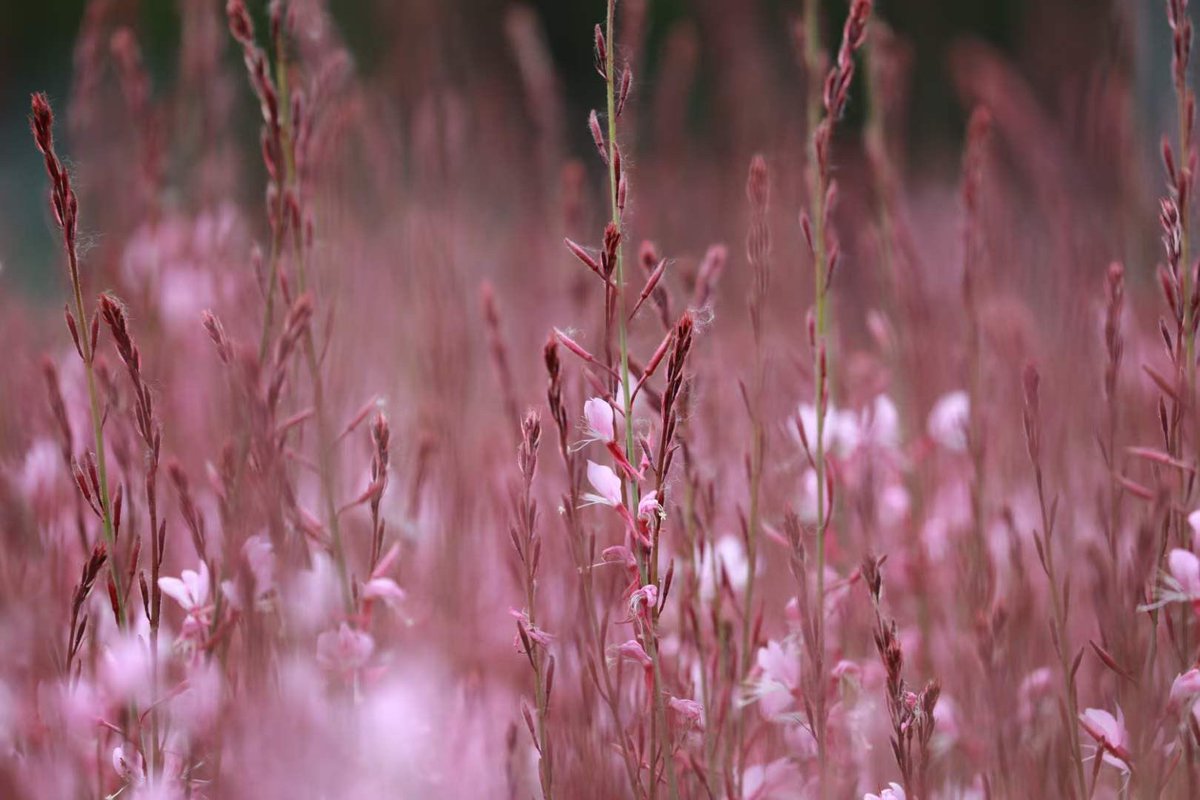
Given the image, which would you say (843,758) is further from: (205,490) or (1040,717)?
(205,490)

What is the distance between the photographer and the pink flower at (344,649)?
79cm

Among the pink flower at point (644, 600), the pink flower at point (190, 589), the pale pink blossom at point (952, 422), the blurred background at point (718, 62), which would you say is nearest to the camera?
the pink flower at point (644, 600)

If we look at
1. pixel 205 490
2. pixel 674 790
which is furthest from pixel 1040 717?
pixel 205 490

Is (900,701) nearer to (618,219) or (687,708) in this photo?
(687,708)

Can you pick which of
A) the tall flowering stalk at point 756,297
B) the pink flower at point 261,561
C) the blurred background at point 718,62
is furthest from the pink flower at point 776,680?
the blurred background at point 718,62

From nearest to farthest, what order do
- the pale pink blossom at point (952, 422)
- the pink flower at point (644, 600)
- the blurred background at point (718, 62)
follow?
the pink flower at point (644, 600)
the pale pink blossom at point (952, 422)
the blurred background at point (718, 62)

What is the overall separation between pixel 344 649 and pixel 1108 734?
1.79 feet

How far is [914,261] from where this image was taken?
1.36 meters

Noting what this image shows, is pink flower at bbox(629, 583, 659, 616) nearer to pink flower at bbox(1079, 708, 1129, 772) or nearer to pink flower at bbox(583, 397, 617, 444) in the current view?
pink flower at bbox(583, 397, 617, 444)

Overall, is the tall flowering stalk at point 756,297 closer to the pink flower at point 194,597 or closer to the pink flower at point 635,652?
the pink flower at point 635,652

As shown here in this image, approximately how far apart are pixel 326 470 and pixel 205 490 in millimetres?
739

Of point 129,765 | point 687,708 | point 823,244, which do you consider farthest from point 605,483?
point 129,765

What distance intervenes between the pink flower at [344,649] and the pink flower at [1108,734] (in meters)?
0.51

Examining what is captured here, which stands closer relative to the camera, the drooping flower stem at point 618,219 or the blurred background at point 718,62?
the drooping flower stem at point 618,219
